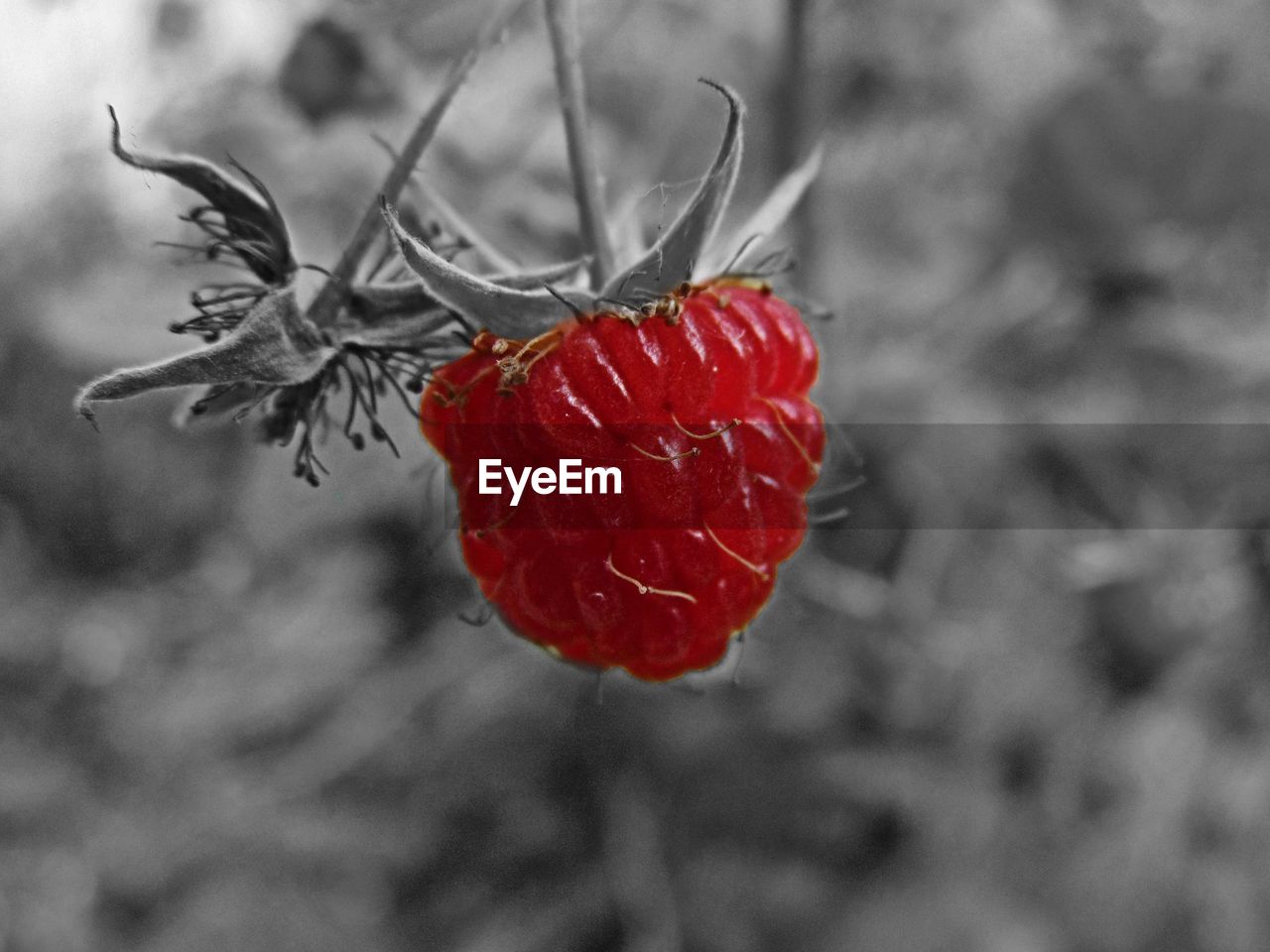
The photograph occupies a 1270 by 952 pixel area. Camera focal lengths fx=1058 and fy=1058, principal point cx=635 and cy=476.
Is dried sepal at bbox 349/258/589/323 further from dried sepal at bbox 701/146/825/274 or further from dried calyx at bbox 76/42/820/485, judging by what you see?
dried sepal at bbox 701/146/825/274

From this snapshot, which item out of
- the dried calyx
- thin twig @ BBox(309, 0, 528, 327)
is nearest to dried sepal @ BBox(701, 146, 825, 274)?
the dried calyx

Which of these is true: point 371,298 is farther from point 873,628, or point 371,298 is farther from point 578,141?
point 873,628

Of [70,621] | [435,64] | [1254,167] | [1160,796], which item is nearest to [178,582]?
[70,621]

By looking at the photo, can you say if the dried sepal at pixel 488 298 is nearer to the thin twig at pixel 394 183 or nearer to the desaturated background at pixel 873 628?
the thin twig at pixel 394 183

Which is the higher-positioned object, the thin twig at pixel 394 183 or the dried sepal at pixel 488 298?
the thin twig at pixel 394 183

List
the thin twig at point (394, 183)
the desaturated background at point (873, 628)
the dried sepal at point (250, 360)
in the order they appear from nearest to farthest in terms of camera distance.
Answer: the dried sepal at point (250, 360)
the thin twig at point (394, 183)
the desaturated background at point (873, 628)

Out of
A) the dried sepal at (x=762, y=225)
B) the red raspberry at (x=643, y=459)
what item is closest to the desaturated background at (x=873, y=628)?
the dried sepal at (x=762, y=225)

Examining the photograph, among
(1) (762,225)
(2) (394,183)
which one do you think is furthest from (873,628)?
(2) (394,183)
